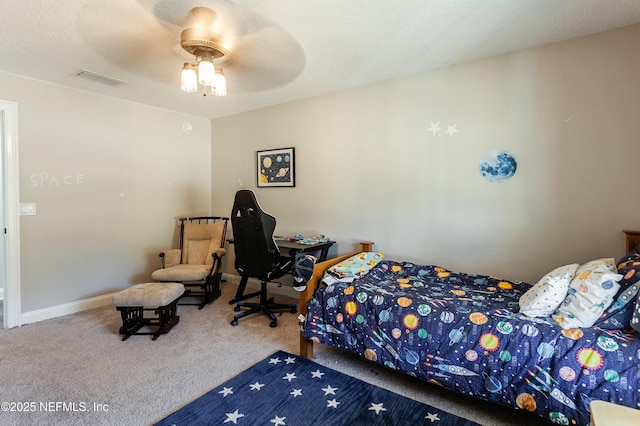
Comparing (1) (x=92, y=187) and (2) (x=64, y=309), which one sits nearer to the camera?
(2) (x=64, y=309)

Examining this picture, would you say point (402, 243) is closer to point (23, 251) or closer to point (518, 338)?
point (518, 338)

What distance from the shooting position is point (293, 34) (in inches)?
88.7

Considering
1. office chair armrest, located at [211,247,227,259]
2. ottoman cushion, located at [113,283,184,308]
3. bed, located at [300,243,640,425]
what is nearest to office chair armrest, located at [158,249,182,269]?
office chair armrest, located at [211,247,227,259]

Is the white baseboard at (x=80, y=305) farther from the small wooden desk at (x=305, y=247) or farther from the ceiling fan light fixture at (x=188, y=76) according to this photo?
the ceiling fan light fixture at (x=188, y=76)

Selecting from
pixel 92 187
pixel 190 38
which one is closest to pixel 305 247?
pixel 190 38

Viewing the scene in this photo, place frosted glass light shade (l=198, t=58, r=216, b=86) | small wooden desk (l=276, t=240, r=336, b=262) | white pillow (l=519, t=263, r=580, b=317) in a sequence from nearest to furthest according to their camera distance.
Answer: white pillow (l=519, t=263, r=580, b=317) → frosted glass light shade (l=198, t=58, r=216, b=86) → small wooden desk (l=276, t=240, r=336, b=262)

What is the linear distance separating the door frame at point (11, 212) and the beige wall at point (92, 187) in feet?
0.17

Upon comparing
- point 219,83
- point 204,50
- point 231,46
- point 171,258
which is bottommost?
point 171,258

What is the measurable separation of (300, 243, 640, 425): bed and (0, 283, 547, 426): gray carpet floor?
0.87ft

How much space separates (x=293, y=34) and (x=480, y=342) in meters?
2.26

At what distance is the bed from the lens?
58.3 inches

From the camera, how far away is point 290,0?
1.87m

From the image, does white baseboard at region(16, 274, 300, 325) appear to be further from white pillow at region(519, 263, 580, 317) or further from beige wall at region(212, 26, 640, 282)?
white pillow at region(519, 263, 580, 317)

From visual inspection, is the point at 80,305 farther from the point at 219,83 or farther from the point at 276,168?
the point at 219,83
